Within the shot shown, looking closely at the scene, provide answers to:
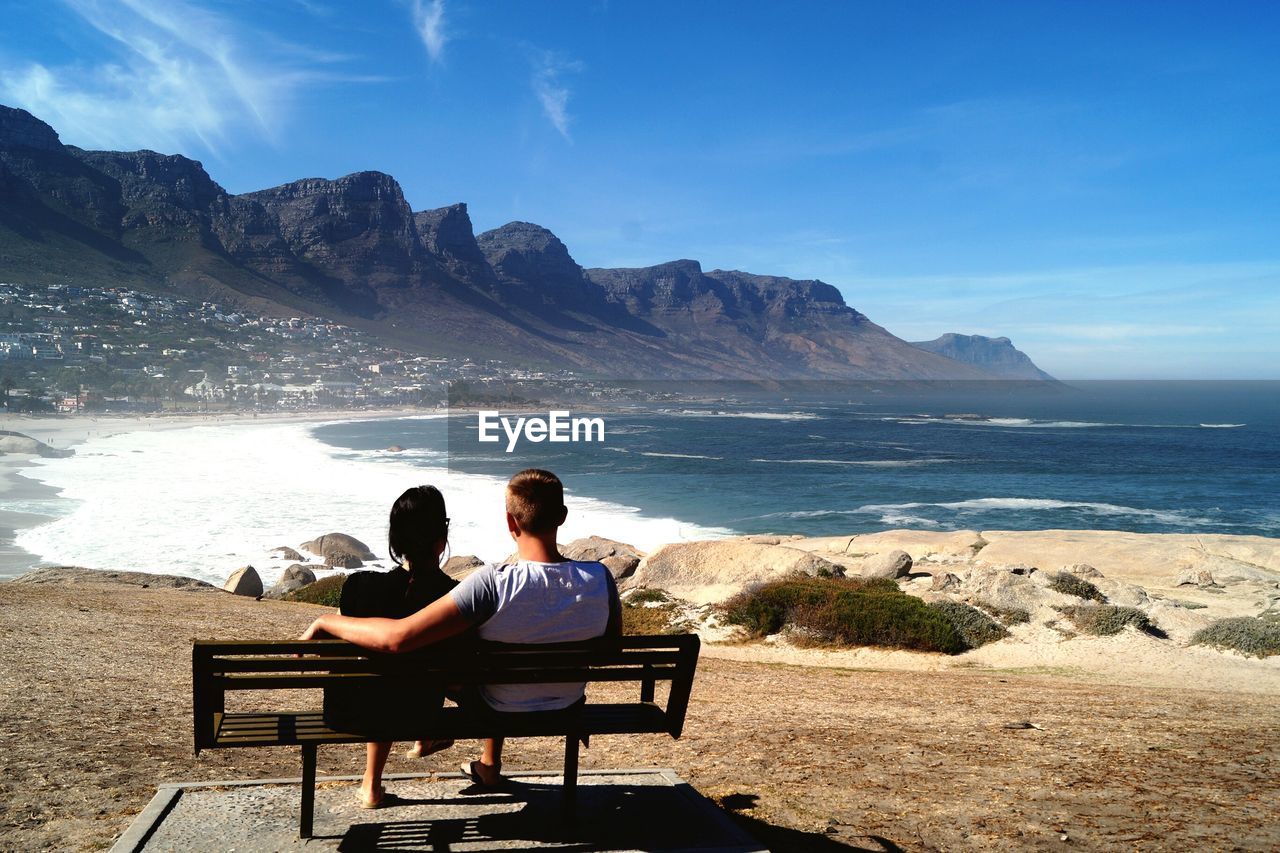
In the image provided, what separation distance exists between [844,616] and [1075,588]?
14.7 ft

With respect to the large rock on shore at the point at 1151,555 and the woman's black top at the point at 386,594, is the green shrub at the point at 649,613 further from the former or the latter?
the woman's black top at the point at 386,594

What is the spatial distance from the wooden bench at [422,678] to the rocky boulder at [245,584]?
48.7 feet

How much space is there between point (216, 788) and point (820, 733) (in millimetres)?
3973

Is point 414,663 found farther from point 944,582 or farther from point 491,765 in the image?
point 944,582

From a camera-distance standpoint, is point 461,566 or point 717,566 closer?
point 717,566

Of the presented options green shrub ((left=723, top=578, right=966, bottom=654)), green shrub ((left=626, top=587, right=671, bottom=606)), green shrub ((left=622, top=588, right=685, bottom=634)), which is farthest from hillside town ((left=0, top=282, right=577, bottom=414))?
green shrub ((left=723, top=578, right=966, bottom=654))

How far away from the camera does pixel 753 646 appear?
13328 mm

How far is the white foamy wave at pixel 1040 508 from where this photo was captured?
122ft

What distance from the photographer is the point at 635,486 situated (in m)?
45.2

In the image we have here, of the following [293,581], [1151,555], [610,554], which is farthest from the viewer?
[1151,555]

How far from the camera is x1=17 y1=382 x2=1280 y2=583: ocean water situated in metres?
27.9

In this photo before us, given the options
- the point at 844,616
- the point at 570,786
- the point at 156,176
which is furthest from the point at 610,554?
the point at 156,176

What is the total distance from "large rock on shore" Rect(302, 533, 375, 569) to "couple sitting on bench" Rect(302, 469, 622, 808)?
2061cm

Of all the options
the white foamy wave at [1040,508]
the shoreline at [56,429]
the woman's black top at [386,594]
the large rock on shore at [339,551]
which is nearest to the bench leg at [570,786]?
the woman's black top at [386,594]
